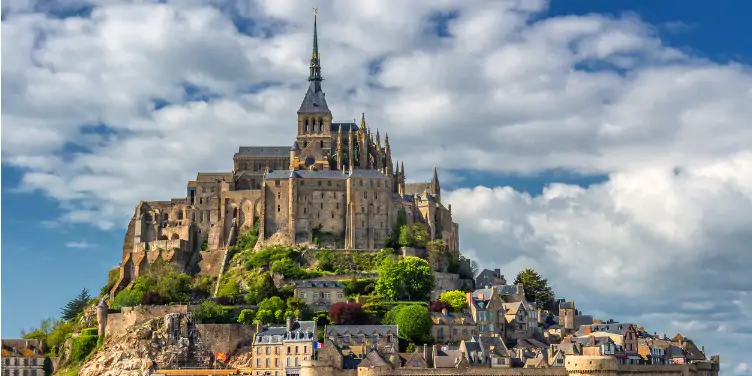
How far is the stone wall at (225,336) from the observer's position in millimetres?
74312

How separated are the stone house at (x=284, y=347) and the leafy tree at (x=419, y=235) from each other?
21.1m

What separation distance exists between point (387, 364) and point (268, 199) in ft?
100

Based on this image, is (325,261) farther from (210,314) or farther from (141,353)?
(141,353)

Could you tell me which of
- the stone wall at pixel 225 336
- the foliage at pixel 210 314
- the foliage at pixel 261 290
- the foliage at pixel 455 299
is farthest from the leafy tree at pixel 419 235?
the stone wall at pixel 225 336

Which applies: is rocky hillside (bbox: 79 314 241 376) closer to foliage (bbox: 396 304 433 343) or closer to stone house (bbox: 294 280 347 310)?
stone house (bbox: 294 280 347 310)

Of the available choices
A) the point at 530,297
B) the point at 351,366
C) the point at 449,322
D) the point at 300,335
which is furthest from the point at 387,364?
the point at 530,297

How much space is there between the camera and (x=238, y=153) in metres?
101

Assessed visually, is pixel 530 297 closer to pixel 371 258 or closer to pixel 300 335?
pixel 371 258

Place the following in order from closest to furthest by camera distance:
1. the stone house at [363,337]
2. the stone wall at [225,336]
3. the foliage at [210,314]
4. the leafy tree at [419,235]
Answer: the stone house at [363,337] < the stone wall at [225,336] < the foliage at [210,314] < the leafy tree at [419,235]

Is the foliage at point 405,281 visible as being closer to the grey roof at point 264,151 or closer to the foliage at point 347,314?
the foliage at point 347,314

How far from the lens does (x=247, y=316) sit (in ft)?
254

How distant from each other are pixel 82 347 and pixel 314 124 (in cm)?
3203

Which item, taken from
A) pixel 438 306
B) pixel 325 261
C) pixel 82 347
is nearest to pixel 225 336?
pixel 82 347

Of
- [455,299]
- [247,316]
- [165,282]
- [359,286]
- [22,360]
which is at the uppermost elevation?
[165,282]
